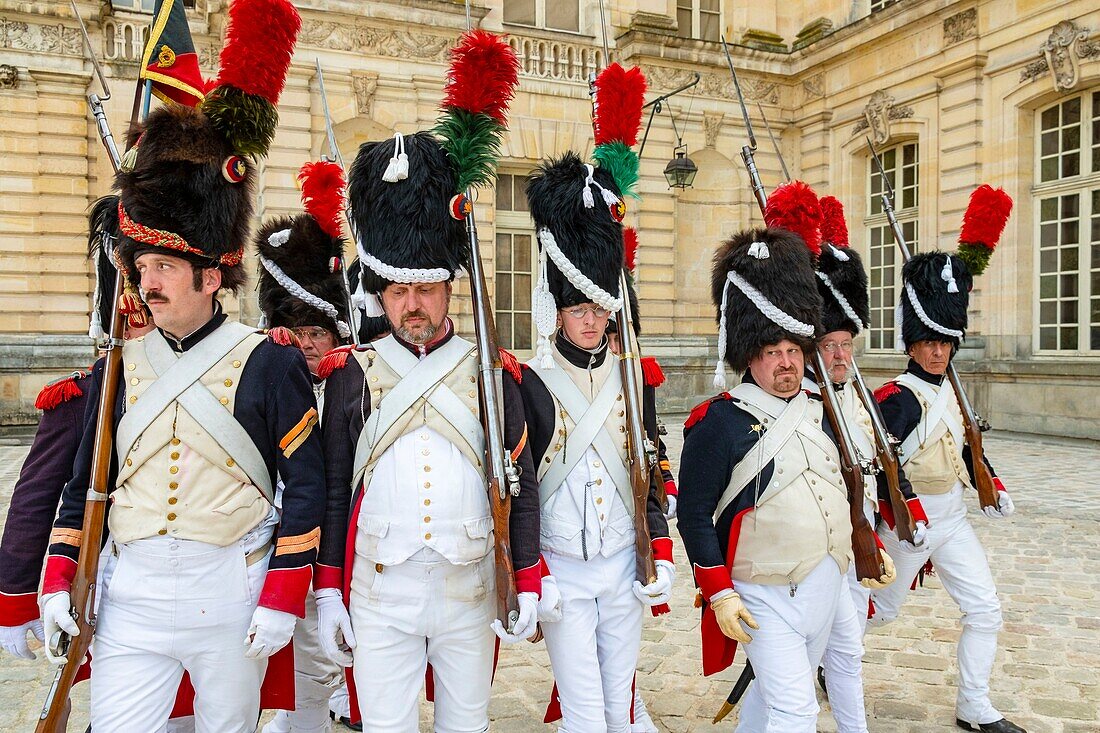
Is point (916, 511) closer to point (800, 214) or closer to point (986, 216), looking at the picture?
point (800, 214)

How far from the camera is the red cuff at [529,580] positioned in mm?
2607

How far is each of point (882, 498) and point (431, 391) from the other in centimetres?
224

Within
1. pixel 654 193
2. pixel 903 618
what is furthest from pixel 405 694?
pixel 654 193

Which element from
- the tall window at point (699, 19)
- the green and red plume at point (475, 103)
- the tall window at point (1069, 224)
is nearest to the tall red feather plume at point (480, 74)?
the green and red plume at point (475, 103)

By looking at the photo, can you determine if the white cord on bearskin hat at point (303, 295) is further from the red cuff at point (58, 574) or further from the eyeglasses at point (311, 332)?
the red cuff at point (58, 574)

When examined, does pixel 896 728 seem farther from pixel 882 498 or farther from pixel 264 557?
pixel 264 557

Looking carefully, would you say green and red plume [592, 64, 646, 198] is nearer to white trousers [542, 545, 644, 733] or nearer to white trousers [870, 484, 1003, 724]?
white trousers [542, 545, 644, 733]

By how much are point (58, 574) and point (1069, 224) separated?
43.2ft

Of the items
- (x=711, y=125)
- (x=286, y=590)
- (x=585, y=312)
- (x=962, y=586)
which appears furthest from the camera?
(x=711, y=125)

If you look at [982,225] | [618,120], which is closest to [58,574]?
[618,120]

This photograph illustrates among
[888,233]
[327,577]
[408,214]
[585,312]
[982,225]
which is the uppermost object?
[888,233]

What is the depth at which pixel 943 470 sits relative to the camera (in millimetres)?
3949

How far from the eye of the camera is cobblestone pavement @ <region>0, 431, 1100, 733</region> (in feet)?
12.3

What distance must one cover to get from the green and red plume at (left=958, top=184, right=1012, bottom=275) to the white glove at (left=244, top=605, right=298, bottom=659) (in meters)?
3.91
